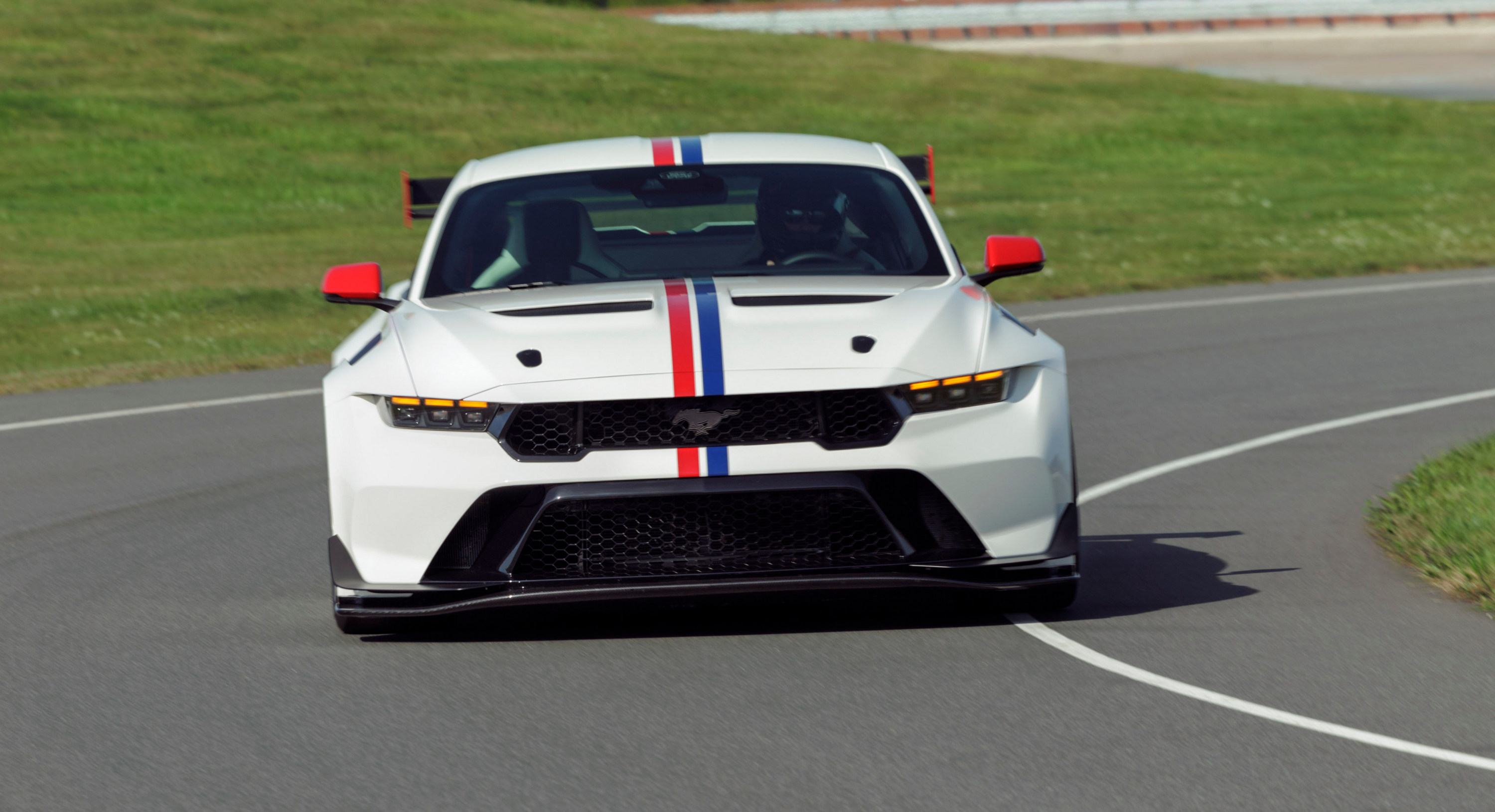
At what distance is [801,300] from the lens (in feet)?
21.6

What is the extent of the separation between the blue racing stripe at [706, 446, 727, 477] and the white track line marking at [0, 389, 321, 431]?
7.69 metres

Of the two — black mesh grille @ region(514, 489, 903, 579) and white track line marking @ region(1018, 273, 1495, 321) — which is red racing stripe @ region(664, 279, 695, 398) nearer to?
black mesh grille @ region(514, 489, 903, 579)

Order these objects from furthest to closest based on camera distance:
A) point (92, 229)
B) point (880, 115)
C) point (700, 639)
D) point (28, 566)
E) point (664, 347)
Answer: point (880, 115)
point (92, 229)
point (28, 566)
point (700, 639)
point (664, 347)

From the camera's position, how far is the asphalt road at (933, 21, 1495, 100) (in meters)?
53.7

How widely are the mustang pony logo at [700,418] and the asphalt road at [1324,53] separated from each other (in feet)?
152

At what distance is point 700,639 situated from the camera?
6.57 metres

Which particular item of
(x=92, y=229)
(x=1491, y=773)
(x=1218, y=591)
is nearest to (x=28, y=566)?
(x=1218, y=591)

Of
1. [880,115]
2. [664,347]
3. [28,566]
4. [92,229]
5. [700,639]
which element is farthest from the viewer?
[880,115]

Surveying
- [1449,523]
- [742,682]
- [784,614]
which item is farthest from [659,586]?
[1449,523]

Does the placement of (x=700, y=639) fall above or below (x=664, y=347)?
below

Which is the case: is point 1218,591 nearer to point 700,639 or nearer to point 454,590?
point 700,639

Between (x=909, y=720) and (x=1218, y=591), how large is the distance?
7.03 feet

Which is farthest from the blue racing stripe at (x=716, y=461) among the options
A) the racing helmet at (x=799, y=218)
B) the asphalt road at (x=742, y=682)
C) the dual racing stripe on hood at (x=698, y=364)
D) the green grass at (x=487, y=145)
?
the green grass at (x=487, y=145)

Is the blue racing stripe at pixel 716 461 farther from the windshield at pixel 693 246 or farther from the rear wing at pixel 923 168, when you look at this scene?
the rear wing at pixel 923 168
